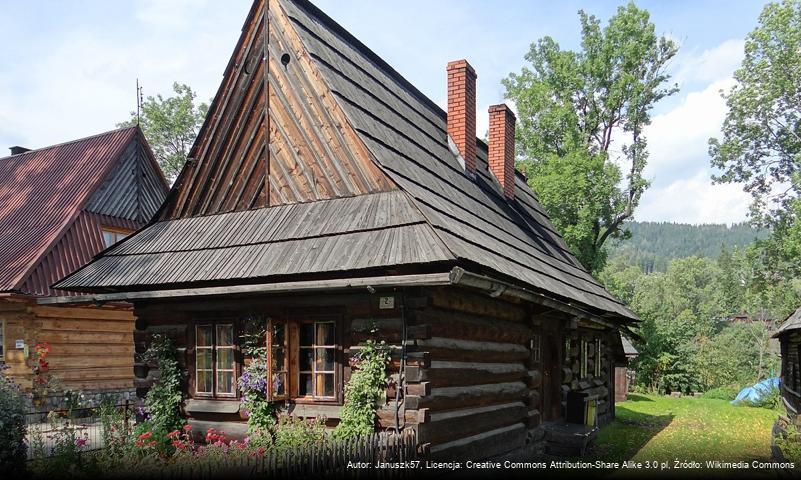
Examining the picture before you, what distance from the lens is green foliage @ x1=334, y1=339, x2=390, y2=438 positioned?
852cm

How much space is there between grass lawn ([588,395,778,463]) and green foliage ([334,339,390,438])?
668 cm

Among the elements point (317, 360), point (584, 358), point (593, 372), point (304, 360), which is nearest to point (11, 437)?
point (304, 360)

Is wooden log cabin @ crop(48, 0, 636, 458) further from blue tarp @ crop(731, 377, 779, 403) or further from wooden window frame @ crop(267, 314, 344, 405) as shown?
blue tarp @ crop(731, 377, 779, 403)

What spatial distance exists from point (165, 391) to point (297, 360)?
7.59 feet

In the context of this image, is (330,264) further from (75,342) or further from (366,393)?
(75,342)

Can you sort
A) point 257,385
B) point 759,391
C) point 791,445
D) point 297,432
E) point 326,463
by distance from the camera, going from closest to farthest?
point 326,463 < point 297,432 < point 257,385 < point 791,445 < point 759,391

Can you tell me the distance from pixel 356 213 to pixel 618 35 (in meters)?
24.7

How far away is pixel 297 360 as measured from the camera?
9.51 meters

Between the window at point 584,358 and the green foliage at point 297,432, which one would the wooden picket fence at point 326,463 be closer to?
the green foliage at point 297,432

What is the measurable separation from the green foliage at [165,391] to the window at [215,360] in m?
0.33

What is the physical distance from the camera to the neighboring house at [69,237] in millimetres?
15891

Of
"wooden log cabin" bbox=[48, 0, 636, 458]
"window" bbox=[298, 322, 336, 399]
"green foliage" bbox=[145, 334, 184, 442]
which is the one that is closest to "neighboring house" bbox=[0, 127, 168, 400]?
"wooden log cabin" bbox=[48, 0, 636, 458]

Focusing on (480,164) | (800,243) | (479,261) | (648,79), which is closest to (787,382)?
(800,243)

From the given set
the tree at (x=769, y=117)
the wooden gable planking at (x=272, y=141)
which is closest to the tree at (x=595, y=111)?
the tree at (x=769, y=117)
